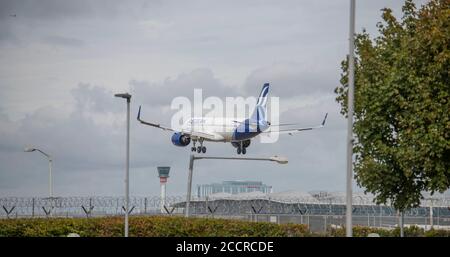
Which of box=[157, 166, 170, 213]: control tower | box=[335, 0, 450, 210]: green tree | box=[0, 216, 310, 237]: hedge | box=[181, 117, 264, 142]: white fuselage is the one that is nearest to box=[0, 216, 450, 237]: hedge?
box=[0, 216, 310, 237]: hedge

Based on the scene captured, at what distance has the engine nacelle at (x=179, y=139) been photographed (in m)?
97.7

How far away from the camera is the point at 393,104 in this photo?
47875 mm

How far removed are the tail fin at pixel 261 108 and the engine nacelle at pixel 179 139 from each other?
9.22m

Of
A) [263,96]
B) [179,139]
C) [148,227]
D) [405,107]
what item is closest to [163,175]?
[263,96]

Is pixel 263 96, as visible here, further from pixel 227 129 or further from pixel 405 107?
pixel 405 107

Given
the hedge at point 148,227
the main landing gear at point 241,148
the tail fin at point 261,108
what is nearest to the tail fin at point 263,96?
the tail fin at point 261,108

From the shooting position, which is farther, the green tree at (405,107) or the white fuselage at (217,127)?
the white fuselage at (217,127)

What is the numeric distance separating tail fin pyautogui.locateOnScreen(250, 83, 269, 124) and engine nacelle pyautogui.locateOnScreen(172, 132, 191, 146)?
9.22 meters

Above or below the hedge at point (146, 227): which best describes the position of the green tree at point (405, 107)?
above

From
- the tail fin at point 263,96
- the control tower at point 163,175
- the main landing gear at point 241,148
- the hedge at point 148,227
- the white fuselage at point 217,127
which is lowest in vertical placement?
the hedge at point 148,227

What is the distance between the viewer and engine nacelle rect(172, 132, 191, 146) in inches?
3846

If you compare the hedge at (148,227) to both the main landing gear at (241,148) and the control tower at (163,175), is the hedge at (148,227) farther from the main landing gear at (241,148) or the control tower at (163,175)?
the control tower at (163,175)

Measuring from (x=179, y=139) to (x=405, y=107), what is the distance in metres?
53.6
